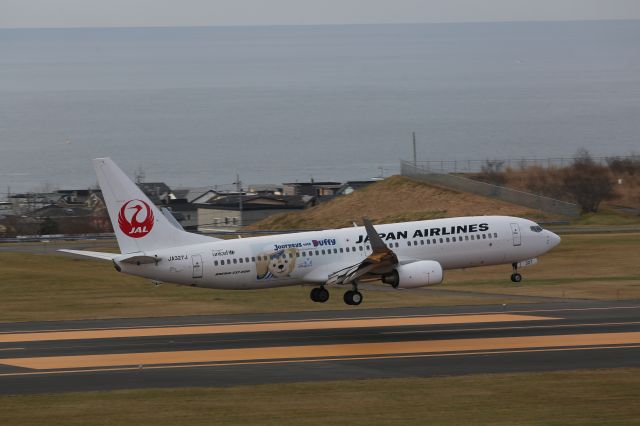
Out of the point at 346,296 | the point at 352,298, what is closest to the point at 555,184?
the point at 346,296

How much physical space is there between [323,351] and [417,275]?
972 centimetres

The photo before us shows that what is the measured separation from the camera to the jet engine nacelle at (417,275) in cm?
4958

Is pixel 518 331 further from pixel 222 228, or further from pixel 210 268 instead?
pixel 222 228

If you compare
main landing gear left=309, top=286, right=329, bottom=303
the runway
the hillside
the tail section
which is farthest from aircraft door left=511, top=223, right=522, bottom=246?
the hillside

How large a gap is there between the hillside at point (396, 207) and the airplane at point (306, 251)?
45.6 metres

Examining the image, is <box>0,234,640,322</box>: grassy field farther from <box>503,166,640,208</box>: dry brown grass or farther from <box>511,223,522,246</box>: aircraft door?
<box>503,166,640,208</box>: dry brown grass

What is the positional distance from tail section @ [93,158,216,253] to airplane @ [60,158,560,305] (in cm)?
4

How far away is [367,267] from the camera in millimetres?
50156

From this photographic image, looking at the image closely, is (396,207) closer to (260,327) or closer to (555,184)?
(555,184)

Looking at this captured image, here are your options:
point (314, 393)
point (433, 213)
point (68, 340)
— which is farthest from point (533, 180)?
point (314, 393)

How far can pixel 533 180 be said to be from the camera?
120812 mm

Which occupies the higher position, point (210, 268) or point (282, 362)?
point (210, 268)

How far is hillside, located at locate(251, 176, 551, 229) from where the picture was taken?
104m

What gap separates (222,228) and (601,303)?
8669 cm
